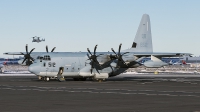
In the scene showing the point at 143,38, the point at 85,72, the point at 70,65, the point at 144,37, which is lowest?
the point at 85,72

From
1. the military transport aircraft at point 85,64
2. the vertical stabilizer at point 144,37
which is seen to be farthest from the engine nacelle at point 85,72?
the vertical stabilizer at point 144,37

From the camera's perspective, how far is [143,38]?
221 feet

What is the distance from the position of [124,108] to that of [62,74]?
37638 millimetres

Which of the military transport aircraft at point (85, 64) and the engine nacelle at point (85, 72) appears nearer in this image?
the military transport aircraft at point (85, 64)

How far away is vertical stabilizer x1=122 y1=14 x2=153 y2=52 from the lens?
221 feet

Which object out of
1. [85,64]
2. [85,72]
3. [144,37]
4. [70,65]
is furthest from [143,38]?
[70,65]

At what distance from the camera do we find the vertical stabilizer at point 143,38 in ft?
221

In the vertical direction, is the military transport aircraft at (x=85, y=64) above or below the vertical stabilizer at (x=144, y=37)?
below

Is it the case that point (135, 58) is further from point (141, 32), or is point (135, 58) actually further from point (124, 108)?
point (124, 108)

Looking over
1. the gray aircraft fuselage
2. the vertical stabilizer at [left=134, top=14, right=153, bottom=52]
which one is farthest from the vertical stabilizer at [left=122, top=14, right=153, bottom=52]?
the gray aircraft fuselage

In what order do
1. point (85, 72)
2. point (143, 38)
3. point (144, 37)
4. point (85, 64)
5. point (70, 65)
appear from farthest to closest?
point (144, 37), point (143, 38), point (85, 64), point (85, 72), point (70, 65)

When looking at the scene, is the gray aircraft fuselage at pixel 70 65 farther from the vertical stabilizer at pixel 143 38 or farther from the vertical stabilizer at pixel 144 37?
the vertical stabilizer at pixel 144 37

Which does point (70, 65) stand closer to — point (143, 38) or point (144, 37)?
point (143, 38)

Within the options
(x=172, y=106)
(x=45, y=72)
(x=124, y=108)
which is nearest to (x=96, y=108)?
(x=124, y=108)
